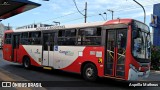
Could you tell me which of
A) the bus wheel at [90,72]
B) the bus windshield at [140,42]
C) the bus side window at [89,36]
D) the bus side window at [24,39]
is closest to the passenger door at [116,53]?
the bus windshield at [140,42]

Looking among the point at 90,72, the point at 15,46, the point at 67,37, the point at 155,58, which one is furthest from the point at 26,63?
the point at 155,58

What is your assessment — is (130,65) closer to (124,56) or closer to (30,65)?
(124,56)

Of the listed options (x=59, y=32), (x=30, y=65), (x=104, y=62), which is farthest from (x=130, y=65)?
(x=30, y=65)

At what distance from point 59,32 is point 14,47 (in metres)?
6.01

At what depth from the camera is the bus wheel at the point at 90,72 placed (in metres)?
13.1

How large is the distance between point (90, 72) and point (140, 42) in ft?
8.87

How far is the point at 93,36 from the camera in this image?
1334 cm

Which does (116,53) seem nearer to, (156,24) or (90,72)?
(90,72)

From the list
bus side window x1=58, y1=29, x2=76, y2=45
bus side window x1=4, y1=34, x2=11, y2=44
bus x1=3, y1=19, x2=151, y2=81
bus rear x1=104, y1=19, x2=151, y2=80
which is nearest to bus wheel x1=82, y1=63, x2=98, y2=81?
bus x1=3, y1=19, x2=151, y2=81

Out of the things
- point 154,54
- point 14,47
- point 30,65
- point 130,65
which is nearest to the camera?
point 130,65

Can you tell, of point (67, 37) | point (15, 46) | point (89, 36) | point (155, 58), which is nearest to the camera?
point (89, 36)

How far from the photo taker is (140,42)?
40.3 ft

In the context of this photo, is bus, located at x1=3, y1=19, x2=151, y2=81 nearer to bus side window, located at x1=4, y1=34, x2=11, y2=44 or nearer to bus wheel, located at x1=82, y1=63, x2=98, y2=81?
bus wheel, located at x1=82, y1=63, x2=98, y2=81

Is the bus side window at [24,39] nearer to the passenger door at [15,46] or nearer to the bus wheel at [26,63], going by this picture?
the passenger door at [15,46]
